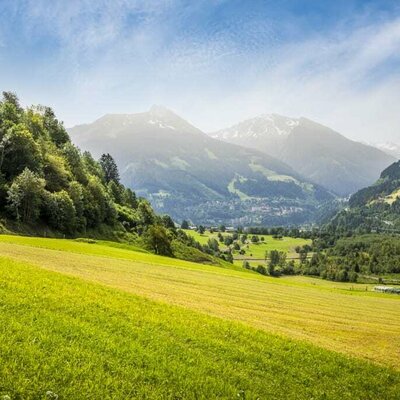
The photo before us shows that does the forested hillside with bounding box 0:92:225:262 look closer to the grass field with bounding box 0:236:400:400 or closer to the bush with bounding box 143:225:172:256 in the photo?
the bush with bounding box 143:225:172:256

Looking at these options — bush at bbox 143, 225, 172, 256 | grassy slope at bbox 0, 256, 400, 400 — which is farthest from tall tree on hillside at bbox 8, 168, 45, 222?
grassy slope at bbox 0, 256, 400, 400

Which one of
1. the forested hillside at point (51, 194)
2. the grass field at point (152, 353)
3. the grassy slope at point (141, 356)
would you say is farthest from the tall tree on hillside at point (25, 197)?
the grassy slope at point (141, 356)

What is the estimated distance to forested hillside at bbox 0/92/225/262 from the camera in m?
108

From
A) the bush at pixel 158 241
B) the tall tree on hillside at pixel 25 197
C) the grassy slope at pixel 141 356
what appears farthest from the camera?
the bush at pixel 158 241

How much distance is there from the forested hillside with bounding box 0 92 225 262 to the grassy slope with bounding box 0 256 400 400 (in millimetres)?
82600

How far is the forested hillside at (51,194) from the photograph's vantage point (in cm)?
10762

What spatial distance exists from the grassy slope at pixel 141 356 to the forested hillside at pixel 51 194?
82600 mm

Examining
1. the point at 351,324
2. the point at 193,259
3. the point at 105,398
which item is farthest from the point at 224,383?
the point at 193,259

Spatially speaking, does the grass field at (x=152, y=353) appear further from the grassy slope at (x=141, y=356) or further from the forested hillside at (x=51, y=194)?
the forested hillside at (x=51, y=194)

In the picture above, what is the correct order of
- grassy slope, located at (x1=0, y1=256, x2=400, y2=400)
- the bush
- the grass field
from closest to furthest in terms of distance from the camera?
grassy slope, located at (x1=0, y1=256, x2=400, y2=400) < the grass field < the bush

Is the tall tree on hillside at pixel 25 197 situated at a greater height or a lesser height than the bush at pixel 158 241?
greater

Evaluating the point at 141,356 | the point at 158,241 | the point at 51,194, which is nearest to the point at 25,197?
the point at 51,194

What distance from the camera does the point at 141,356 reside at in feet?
56.7

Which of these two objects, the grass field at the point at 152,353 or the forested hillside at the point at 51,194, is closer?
the grass field at the point at 152,353
